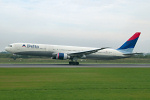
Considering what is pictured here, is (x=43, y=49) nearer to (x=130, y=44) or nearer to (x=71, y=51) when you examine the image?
(x=71, y=51)

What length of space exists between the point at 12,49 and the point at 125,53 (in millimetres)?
25243

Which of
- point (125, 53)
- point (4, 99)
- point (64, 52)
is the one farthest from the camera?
point (125, 53)

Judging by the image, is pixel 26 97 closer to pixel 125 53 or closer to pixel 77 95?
pixel 77 95

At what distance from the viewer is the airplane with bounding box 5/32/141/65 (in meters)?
38.7

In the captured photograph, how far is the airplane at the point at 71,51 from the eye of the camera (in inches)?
1523

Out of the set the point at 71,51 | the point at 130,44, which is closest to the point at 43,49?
the point at 71,51

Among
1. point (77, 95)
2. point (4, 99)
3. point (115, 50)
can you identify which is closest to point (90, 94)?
point (77, 95)

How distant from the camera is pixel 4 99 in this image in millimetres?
9047

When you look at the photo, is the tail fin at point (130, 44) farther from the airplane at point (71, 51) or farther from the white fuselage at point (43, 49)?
the white fuselage at point (43, 49)

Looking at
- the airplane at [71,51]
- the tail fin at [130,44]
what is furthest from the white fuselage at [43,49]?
the tail fin at [130,44]

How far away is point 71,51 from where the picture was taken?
42094 mm

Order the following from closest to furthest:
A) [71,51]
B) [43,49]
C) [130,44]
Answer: [43,49]
[71,51]
[130,44]

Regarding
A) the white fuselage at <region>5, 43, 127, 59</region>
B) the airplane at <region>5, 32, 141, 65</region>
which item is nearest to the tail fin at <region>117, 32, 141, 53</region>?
the airplane at <region>5, 32, 141, 65</region>

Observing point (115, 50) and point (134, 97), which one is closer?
point (134, 97)
